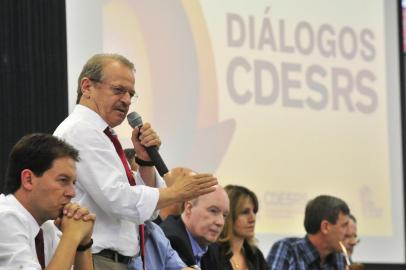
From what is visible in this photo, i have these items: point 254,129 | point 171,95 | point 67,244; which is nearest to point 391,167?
point 254,129

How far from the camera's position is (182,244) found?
3742mm

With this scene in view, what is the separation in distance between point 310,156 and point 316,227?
0.93 meters

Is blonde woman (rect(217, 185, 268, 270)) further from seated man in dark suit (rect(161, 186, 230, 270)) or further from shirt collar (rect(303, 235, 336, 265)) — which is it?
shirt collar (rect(303, 235, 336, 265))

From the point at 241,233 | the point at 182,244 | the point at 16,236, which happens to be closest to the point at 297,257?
the point at 241,233

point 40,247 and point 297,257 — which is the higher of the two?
point 40,247

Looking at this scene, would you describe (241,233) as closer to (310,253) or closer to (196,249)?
(196,249)

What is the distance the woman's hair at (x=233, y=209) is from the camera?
14.0ft

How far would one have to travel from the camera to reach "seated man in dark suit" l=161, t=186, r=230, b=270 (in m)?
3.76

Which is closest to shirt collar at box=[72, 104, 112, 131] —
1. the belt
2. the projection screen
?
the belt

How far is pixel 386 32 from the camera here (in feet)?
20.2

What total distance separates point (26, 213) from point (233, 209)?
184 centimetres

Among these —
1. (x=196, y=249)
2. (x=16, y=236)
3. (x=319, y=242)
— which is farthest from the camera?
(x=319, y=242)

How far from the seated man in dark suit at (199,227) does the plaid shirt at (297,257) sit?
69 centimetres

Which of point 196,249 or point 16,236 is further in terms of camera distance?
point 196,249
